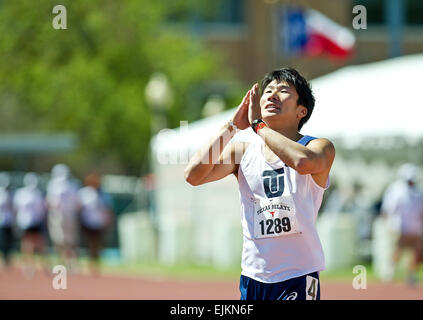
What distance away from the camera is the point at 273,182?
5223mm

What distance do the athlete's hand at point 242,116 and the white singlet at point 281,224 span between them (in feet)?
0.74

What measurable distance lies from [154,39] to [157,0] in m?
1.49

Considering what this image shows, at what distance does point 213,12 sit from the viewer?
40.4 meters

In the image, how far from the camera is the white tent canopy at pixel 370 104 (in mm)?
19734

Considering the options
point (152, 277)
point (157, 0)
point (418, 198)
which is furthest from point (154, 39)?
point (418, 198)

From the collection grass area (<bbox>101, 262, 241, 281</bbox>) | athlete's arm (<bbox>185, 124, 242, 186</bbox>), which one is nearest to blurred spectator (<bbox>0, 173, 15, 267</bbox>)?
grass area (<bbox>101, 262, 241, 281</bbox>)

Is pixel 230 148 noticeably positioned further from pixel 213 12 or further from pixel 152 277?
pixel 213 12

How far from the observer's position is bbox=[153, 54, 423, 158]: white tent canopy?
64.7 ft

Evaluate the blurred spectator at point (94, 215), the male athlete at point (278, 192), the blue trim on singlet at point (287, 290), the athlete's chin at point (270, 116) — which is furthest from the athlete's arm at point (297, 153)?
the blurred spectator at point (94, 215)

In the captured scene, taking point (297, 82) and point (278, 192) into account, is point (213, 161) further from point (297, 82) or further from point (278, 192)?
point (297, 82)

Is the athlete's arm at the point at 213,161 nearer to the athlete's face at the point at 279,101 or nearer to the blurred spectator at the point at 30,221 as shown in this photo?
the athlete's face at the point at 279,101

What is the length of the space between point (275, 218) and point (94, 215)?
1543 cm

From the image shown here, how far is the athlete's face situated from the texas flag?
18811mm

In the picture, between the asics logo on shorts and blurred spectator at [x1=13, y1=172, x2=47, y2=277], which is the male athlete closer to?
the asics logo on shorts
